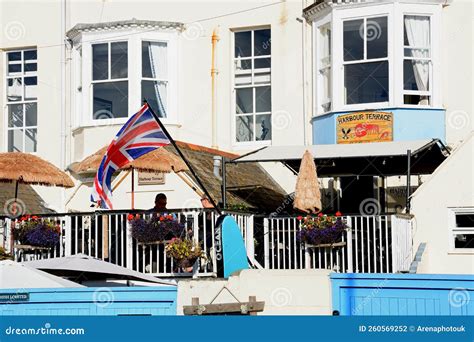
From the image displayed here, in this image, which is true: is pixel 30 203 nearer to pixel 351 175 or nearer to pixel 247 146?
pixel 247 146

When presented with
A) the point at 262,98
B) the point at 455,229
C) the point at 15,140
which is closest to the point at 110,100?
the point at 15,140

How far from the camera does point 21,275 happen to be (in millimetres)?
13117

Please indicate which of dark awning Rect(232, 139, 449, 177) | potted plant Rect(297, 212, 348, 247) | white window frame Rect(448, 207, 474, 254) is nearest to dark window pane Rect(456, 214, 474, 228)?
white window frame Rect(448, 207, 474, 254)

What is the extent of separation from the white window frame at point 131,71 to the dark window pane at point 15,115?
72.0 inches

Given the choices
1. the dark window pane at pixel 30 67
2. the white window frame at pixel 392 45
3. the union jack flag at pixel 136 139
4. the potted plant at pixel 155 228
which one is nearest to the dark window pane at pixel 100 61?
the dark window pane at pixel 30 67

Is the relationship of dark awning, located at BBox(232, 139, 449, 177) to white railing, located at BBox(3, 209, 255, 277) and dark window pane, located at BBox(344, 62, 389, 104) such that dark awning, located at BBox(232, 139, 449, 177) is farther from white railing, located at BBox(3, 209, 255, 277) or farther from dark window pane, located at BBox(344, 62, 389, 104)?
white railing, located at BBox(3, 209, 255, 277)

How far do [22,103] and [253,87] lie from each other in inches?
Result: 228

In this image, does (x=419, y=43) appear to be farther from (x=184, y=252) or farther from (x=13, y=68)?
(x=13, y=68)

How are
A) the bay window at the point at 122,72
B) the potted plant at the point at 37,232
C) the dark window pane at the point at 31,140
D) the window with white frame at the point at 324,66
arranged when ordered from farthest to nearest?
the dark window pane at the point at 31,140
the bay window at the point at 122,72
the window with white frame at the point at 324,66
the potted plant at the point at 37,232

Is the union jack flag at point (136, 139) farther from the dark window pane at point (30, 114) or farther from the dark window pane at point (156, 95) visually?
the dark window pane at point (30, 114)

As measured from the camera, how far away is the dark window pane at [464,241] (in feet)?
55.6

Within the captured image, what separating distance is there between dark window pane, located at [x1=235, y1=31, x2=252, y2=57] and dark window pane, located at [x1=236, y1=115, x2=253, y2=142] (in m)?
1.47

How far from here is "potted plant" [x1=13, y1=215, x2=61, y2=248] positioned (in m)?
16.3
